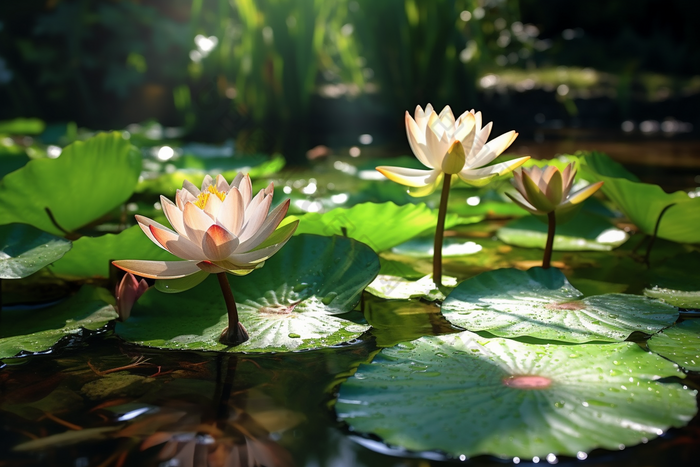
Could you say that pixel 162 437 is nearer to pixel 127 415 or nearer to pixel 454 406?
pixel 127 415

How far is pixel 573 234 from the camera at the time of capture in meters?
1.25

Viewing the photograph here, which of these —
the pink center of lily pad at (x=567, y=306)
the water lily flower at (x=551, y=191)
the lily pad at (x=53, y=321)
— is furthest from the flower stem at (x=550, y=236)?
the lily pad at (x=53, y=321)

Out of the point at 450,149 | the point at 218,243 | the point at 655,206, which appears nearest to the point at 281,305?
the point at 218,243

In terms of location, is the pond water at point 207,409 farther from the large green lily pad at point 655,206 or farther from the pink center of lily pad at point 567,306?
the large green lily pad at point 655,206

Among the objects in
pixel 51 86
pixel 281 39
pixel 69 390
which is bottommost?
pixel 69 390

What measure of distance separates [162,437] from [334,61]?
425cm

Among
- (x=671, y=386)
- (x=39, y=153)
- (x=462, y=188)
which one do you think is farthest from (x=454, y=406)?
(x=39, y=153)

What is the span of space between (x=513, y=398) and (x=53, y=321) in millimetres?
669

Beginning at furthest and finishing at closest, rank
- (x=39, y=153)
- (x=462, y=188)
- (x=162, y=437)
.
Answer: (x=39, y=153) < (x=462, y=188) < (x=162, y=437)

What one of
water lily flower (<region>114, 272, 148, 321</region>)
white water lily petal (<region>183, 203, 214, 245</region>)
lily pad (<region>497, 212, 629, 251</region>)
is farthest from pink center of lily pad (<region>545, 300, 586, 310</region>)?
water lily flower (<region>114, 272, 148, 321</region>)

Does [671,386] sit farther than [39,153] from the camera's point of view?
No

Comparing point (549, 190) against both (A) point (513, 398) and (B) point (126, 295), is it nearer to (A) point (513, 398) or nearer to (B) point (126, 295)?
(A) point (513, 398)

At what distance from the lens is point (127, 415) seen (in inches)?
24.0

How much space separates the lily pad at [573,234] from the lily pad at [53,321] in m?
0.80
